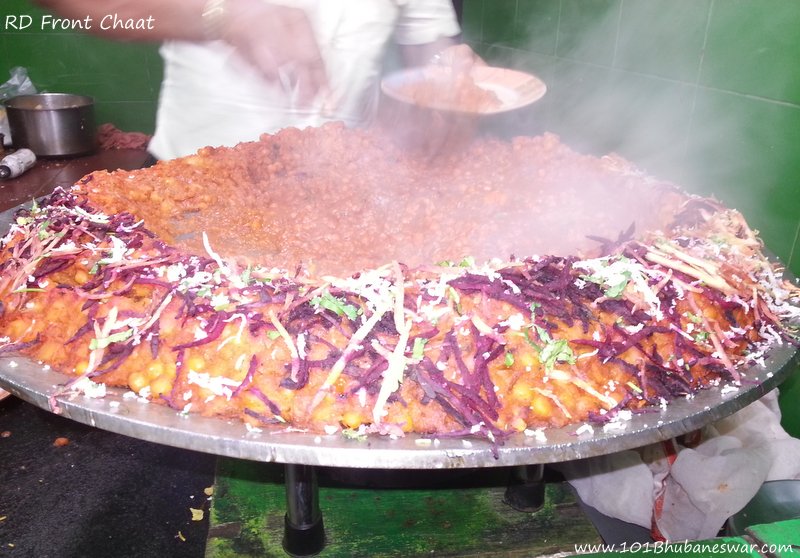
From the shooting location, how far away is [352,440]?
4.70ft

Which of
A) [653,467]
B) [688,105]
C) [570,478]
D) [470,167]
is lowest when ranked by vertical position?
[570,478]

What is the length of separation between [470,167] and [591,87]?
5.76 ft

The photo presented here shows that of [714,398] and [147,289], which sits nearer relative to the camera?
[714,398]

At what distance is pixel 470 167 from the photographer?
10.7 ft

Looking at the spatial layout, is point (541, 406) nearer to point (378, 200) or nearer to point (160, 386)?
point (160, 386)

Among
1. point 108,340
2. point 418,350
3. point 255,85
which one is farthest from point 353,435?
point 255,85

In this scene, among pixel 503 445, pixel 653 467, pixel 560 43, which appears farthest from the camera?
pixel 560 43

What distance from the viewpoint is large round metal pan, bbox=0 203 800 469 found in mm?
1390

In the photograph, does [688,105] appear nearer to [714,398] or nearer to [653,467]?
[653,467]

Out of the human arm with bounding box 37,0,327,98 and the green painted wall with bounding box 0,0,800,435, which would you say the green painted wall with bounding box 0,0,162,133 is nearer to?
the green painted wall with bounding box 0,0,800,435

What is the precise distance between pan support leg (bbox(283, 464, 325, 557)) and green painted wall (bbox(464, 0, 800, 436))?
224 centimetres

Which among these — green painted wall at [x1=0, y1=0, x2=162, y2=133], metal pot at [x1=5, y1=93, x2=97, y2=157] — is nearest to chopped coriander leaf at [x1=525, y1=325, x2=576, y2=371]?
metal pot at [x1=5, y1=93, x2=97, y2=157]

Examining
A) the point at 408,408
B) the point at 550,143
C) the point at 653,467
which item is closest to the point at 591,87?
the point at 550,143

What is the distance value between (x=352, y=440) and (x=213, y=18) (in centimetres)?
211
